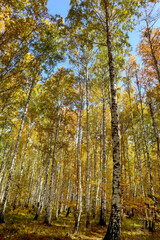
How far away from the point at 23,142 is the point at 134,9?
16.8m

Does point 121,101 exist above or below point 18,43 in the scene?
above

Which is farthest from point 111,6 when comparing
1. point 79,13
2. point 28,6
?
point 28,6

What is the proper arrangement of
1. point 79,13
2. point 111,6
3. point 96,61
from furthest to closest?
point 96,61, point 79,13, point 111,6

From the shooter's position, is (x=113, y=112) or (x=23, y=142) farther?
(x=23, y=142)

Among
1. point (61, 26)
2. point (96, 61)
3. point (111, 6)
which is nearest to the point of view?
point (111, 6)

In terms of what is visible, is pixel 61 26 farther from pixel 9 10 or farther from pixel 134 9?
pixel 134 9

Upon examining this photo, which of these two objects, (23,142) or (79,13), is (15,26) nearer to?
(79,13)

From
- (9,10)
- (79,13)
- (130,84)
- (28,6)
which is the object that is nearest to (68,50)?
(79,13)

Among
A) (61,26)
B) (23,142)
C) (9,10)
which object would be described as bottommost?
(23,142)

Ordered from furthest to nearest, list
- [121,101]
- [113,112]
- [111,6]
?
[121,101], [111,6], [113,112]

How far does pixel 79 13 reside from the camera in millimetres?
7809

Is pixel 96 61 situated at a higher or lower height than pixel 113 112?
higher

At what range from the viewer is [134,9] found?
7207 millimetres

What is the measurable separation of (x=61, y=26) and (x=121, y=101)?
1073 centimetres
